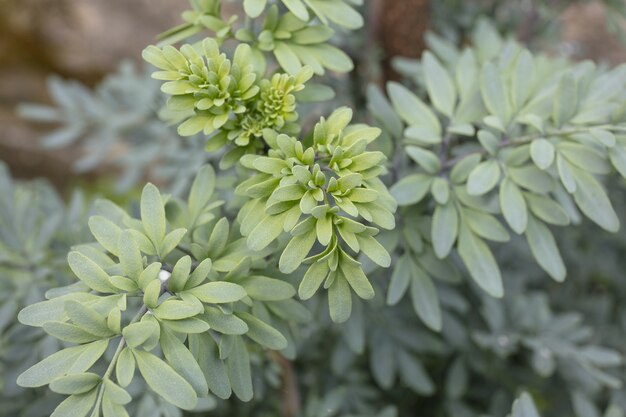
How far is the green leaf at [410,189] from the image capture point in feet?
4.08

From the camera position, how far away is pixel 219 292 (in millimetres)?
974

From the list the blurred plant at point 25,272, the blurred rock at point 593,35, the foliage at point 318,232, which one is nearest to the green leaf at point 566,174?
the foliage at point 318,232

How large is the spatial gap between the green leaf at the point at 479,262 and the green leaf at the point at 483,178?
0.10 meters

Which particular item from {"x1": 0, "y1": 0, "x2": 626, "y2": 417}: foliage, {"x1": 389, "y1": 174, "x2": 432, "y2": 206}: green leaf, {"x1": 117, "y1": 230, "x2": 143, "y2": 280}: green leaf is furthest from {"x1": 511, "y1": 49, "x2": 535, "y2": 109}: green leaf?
{"x1": 117, "y1": 230, "x2": 143, "y2": 280}: green leaf

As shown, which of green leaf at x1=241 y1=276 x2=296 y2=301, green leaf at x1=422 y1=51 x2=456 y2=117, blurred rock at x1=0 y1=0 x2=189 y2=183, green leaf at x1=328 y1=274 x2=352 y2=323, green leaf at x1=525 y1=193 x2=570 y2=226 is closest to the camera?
green leaf at x1=328 y1=274 x2=352 y2=323

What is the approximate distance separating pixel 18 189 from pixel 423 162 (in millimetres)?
949

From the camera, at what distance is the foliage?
38.3 inches

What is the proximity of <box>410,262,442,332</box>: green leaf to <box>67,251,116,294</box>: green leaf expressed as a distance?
0.59 m

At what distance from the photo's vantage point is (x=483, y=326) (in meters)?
1.84

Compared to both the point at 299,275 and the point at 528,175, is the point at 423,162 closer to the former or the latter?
the point at 528,175

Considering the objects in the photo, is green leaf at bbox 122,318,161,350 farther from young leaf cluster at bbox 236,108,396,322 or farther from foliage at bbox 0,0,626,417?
young leaf cluster at bbox 236,108,396,322

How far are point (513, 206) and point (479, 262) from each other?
0.12m

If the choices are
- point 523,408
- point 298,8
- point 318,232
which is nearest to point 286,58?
point 298,8

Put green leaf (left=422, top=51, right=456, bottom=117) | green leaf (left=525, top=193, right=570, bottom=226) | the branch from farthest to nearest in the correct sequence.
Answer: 1. the branch
2. green leaf (left=422, top=51, right=456, bottom=117)
3. green leaf (left=525, top=193, right=570, bottom=226)
